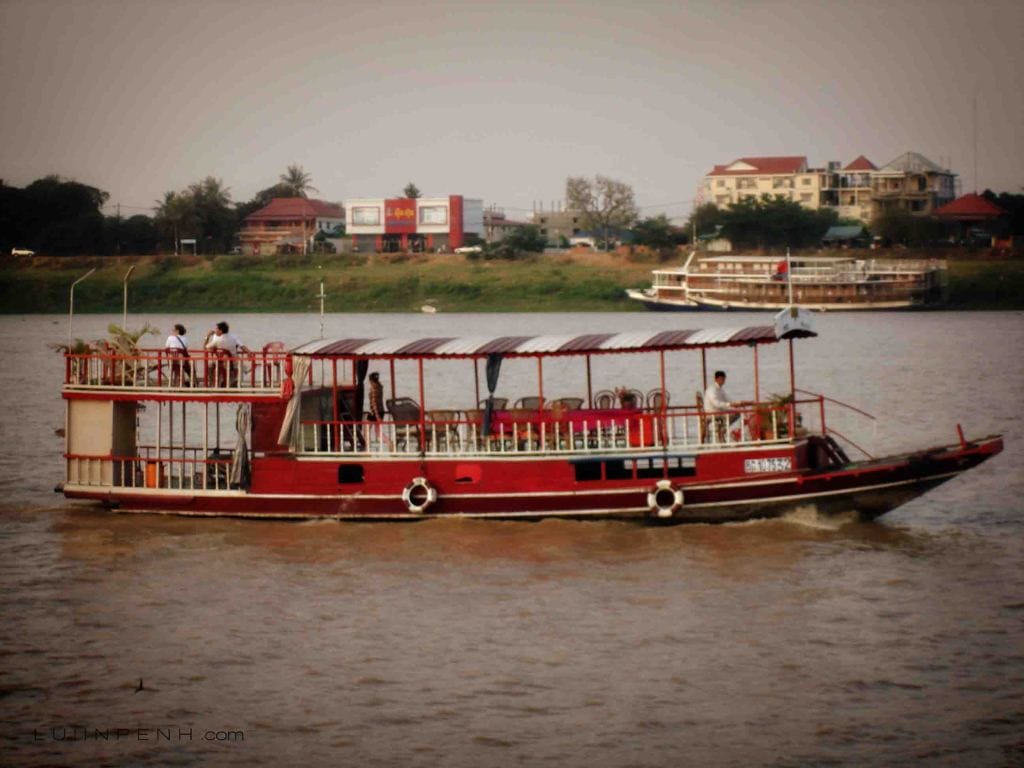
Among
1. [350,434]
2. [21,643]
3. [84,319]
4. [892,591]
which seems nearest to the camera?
[21,643]

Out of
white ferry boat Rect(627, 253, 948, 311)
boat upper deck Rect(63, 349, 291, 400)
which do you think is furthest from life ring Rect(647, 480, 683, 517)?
white ferry boat Rect(627, 253, 948, 311)

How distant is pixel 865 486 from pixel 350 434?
309 inches

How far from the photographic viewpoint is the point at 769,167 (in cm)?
13350

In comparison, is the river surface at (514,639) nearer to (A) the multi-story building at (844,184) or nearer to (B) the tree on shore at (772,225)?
(B) the tree on shore at (772,225)

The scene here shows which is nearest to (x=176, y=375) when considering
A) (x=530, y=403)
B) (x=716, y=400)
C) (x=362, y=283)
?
(x=530, y=403)

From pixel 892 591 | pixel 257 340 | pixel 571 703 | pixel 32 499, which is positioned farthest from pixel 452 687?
pixel 257 340

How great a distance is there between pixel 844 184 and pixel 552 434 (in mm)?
111887

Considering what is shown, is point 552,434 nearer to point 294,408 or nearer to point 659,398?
point 659,398

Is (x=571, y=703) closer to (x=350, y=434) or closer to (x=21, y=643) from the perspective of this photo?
(x=21, y=643)

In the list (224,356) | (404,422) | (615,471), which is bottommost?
(615,471)

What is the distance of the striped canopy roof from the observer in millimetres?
21766

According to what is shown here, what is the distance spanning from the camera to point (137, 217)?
117 metres

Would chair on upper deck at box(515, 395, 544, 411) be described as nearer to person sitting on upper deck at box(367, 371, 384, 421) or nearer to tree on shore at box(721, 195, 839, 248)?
person sitting on upper deck at box(367, 371, 384, 421)

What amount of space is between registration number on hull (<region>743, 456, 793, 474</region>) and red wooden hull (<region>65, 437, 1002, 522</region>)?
0.02 m
